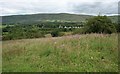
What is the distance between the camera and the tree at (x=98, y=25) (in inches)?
1369

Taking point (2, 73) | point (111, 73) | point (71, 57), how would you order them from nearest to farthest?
point (111, 73), point (2, 73), point (71, 57)

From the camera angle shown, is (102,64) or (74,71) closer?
(74,71)

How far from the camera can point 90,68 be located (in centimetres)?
828

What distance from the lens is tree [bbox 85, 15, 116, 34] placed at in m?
34.8

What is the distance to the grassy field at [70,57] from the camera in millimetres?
8484

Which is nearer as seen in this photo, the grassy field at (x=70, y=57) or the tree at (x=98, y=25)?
the grassy field at (x=70, y=57)

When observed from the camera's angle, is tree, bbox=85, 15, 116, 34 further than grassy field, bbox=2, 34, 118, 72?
Yes

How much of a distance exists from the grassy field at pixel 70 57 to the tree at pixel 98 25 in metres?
22.0

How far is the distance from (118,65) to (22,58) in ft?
14.0

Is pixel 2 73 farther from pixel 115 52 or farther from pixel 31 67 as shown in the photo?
pixel 115 52

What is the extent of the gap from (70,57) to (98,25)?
27044 mm

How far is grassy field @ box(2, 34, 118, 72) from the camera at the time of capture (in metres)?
8.48

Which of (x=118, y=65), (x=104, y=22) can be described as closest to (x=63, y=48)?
(x=118, y=65)

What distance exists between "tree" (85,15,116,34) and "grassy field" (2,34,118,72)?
2195 centimetres
